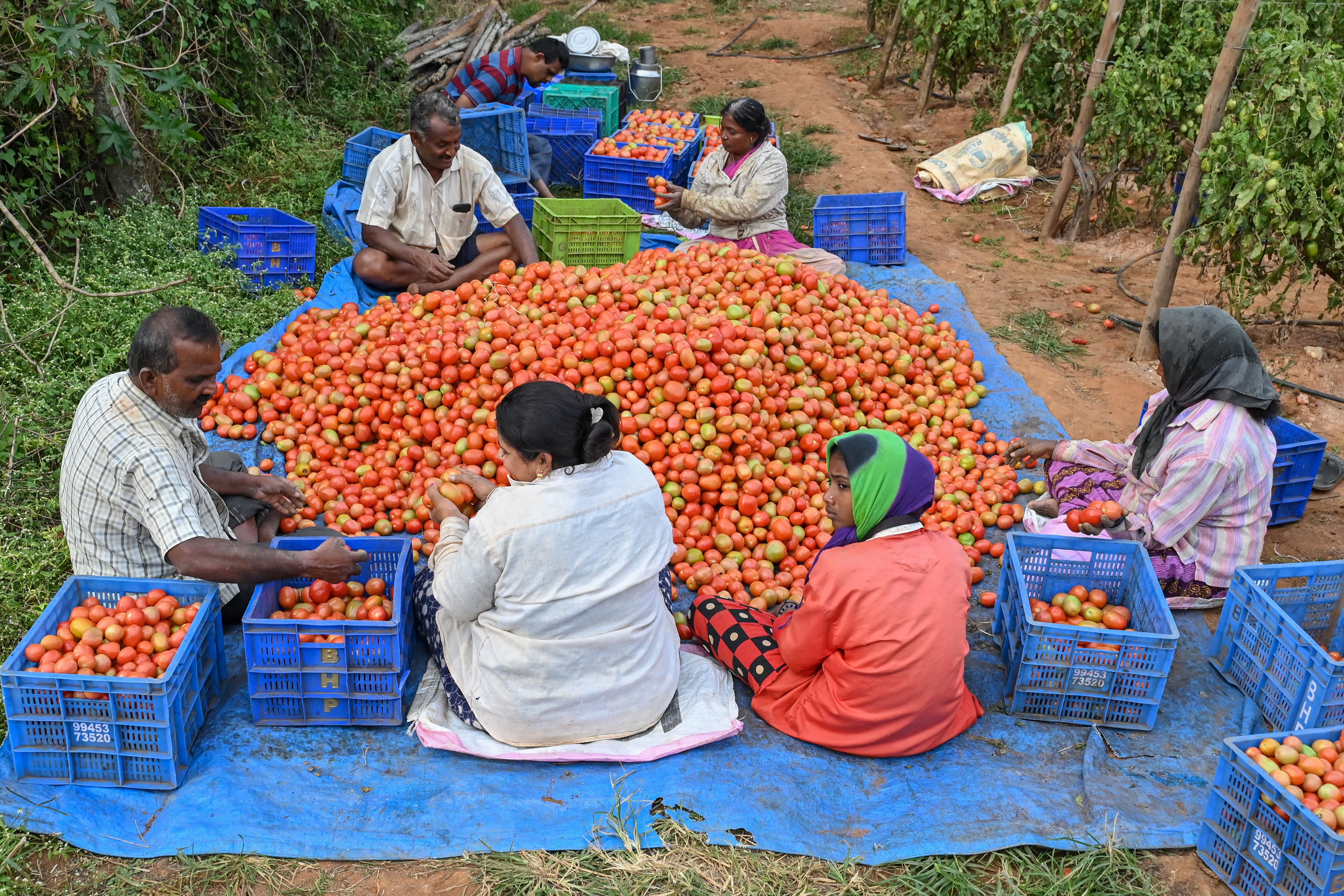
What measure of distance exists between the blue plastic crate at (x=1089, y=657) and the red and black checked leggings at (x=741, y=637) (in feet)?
3.02

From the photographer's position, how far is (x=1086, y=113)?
8531 mm

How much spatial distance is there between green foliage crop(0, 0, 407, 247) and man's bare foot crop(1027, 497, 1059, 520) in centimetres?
592

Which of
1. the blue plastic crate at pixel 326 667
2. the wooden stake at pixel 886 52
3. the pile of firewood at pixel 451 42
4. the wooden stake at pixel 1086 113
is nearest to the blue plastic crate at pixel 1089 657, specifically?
the blue plastic crate at pixel 326 667

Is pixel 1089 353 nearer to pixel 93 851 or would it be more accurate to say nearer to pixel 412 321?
pixel 412 321

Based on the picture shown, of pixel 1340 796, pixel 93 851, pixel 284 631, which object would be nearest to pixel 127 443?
pixel 284 631

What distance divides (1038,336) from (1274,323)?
6.08ft

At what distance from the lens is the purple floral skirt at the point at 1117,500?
14.7ft

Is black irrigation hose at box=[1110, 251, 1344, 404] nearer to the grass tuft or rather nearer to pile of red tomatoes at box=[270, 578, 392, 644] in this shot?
the grass tuft

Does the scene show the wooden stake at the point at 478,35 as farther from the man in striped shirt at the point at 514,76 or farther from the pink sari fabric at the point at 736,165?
the pink sari fabric at the point at 736,165

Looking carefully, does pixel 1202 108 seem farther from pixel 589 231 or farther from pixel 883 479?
pixel 883 479

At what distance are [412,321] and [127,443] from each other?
7.49 ft

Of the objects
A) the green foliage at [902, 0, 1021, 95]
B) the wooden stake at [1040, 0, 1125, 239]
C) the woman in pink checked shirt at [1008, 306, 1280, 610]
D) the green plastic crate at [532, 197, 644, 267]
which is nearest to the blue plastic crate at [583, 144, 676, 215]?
the green plastic crate at [532, 197, 644, 267]

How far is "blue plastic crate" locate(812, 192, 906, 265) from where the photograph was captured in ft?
26.2

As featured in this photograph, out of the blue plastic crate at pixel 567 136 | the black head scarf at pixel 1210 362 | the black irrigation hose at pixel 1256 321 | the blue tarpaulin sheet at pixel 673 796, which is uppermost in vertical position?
the black head scarf at pixel 1210 362
